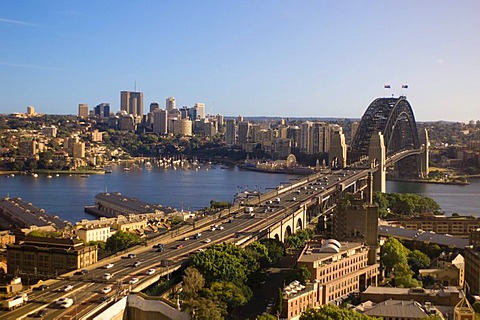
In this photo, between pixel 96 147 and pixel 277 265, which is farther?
pixel 96 147

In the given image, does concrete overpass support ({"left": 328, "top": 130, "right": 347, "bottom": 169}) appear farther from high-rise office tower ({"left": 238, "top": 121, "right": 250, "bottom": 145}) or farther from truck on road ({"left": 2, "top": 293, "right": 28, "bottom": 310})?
high-rise office tower ({"left": 238, "top": 121, "right": 250, "bottom": 145})

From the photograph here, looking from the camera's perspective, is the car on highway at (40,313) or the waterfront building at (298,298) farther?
the waterfront building at (298,298)

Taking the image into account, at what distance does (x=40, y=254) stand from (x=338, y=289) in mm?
5236

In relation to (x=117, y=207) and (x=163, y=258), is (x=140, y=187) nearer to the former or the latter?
(x=117, y=207)

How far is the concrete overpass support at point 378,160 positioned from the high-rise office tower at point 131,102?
79.2m

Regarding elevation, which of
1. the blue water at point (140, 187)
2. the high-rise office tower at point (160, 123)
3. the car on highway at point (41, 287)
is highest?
the high-rise office tower at point (160, 123)

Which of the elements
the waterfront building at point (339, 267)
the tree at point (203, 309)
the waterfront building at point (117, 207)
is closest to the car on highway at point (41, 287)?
the tree at point (203, 309)

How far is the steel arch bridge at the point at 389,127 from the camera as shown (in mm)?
37594

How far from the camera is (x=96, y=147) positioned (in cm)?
6094

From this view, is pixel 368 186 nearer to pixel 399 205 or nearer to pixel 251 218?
pixel 399 205

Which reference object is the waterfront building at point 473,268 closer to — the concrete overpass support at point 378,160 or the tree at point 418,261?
the tree at point 418,261

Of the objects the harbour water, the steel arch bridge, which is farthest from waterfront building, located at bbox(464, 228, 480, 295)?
the steel arch bridge

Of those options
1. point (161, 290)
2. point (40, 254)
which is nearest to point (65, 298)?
point (161, 290)

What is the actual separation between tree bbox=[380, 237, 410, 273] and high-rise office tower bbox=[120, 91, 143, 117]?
96959 mm
